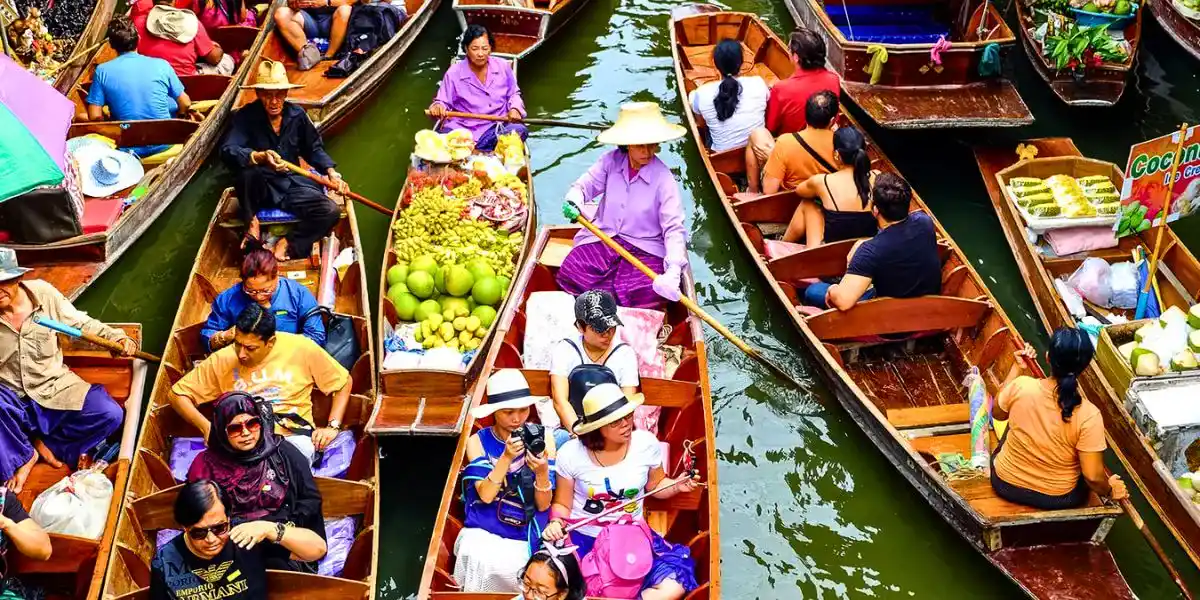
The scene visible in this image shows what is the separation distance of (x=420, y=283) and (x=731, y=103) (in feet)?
9.93

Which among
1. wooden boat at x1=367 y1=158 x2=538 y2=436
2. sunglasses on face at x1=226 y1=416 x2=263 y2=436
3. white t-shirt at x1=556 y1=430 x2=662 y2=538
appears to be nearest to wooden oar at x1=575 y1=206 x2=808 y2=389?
wooden boat at x1=367 y1=158 x2=538 y2=436

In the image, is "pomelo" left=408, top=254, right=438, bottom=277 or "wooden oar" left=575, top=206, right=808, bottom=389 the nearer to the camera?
"wooden oar" left=575, top=206, right=808, bottom=389

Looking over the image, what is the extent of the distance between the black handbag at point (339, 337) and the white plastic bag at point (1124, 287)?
5.00 metres

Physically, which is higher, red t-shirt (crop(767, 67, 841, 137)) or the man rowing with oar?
red t-shirt (crop(767, 67, 841, 137))

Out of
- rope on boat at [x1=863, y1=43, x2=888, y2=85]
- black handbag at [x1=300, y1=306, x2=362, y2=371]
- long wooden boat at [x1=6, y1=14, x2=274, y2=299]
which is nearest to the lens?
black handbag at [x1=300, y1=306, x2=362, y2=371]

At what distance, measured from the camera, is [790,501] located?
6.87 metres

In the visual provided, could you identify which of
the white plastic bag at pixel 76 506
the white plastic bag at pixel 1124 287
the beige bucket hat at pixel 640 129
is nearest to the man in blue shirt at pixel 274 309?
the white plastic bag at pixel 76 506

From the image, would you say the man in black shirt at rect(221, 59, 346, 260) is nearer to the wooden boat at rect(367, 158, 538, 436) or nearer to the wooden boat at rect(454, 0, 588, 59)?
the wooden boat at rect(367, 158, 538, 436)

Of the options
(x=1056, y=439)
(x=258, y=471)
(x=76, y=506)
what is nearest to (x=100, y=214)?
(x=76, y=506)

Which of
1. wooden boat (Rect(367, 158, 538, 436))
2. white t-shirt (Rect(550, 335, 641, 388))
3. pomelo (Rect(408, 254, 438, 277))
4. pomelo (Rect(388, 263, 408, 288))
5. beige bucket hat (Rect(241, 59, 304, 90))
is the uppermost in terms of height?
beige bucket hat (Rect(241, 59, 304, 90))

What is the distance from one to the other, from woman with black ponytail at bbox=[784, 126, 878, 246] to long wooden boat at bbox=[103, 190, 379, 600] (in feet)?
10.4

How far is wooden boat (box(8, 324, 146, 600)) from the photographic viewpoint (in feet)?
18.3

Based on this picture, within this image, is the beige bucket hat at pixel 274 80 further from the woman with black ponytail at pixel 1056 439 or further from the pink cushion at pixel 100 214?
the woman with black ponytail at pixel 1056 439

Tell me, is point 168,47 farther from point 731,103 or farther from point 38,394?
point 731,103
